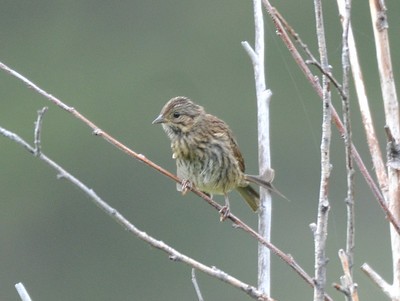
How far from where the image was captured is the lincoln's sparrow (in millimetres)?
6336

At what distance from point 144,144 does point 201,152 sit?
19042 mm

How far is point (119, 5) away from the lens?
31438 millimetres

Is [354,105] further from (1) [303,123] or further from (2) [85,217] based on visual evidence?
Answer: (2) [85,217]

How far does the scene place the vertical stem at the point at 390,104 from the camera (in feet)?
11.9

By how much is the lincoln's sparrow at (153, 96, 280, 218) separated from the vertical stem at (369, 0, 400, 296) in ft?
8.09

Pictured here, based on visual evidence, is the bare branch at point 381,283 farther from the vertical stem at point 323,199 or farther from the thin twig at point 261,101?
the thin twig at point 261,101

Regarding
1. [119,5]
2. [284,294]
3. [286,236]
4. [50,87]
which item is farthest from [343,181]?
[119,5]

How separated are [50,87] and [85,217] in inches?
108

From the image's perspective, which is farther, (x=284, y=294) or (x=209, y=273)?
(x=284, y=294)

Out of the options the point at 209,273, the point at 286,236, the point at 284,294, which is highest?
the point at 286,236

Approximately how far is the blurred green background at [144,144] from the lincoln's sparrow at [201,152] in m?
11.6

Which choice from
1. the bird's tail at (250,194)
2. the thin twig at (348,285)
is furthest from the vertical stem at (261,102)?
the bird's tail at (250,194)

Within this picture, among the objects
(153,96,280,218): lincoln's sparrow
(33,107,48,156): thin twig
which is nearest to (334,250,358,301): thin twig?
(33,107,48,156): thin twig

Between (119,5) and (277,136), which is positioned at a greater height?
(119,5)
